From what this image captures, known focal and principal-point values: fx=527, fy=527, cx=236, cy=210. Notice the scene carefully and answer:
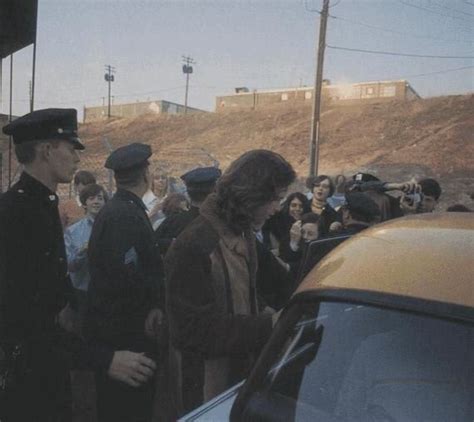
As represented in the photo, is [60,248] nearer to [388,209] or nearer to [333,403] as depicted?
[333,403]

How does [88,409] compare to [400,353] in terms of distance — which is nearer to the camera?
[400,353]

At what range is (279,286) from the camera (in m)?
2.46

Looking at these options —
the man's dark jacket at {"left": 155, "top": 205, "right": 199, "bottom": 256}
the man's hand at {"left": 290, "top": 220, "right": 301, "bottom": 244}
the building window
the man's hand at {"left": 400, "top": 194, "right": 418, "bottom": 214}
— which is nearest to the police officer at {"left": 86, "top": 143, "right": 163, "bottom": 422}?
the man's dark jacket at {"left": 155, "top": 205, "right": 199, "bottom": 256}

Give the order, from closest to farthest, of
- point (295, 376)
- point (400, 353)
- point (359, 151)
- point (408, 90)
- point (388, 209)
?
point (400, 353) → point (295, 376) → point (388, 209) → point (359, 151) → point (408, 90)

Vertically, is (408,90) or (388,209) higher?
(408,90)

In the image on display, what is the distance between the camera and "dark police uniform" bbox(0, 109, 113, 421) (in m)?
1.73

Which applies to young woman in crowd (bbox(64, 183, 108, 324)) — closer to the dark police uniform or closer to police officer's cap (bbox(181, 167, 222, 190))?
police officer's cap (bbox(181, 167, 222, 190))

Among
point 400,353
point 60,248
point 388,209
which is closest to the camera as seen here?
point 400,353

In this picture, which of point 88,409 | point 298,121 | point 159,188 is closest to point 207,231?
point 88,409

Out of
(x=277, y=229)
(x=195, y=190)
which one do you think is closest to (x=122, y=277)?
(x=195, y=190)

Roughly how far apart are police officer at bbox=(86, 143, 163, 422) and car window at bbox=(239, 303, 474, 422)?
4.18ft

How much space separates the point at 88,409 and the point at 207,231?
237cm

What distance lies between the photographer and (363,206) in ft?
11.4

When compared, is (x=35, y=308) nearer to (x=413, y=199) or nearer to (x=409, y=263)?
(x=409, y=263)
